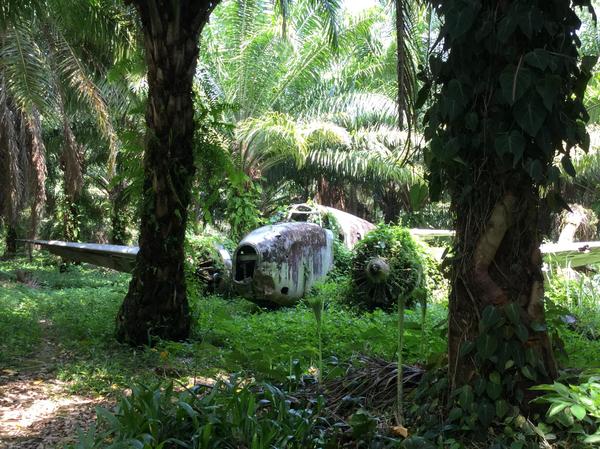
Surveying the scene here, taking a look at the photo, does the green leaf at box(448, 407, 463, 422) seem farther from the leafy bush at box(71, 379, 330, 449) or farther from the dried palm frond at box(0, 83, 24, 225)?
the dried palm frond at box(0, 83, 24, 225)

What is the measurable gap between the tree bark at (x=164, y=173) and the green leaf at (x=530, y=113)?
424cm

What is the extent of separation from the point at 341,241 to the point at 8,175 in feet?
24.8

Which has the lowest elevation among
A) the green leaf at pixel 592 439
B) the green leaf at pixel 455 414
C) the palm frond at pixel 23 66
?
the green leaf at pixel 455 414

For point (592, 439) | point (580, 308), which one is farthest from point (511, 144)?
point (580, 308)

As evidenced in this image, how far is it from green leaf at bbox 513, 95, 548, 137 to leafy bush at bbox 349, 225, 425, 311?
781 centimetres

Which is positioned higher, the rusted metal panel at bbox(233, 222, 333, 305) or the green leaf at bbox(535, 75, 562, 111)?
the green leaf at bbox(535, 75, 562, 111)

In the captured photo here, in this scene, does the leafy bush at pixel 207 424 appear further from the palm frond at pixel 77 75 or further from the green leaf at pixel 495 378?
the palm frond at pixel 77 75

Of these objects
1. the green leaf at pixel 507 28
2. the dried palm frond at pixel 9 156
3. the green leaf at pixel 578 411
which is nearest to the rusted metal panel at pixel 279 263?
the dried palm frond at pixel 9 156

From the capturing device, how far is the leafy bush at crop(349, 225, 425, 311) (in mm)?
10852

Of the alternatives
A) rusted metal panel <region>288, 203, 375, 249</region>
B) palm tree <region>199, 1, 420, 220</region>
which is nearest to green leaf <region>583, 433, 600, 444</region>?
rusted metal panel <region>288, 203, 375, 249</region>

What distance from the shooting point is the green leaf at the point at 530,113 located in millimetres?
2922

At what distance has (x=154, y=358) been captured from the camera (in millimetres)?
5910

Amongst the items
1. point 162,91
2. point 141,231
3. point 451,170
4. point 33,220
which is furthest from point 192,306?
point 33,220

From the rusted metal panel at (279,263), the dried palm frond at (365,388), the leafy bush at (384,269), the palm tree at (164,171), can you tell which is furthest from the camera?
the rusted metal panel at (279,263)
